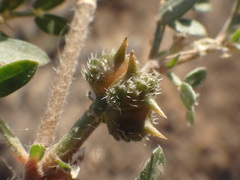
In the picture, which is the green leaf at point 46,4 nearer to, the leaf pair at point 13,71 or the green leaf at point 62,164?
the leaf pair at point 13,71

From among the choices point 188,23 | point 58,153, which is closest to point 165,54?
point 188,23

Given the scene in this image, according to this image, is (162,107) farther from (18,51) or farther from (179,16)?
(18,51)

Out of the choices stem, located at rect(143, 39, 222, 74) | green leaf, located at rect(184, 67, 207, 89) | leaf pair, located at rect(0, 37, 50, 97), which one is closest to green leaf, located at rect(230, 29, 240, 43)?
stem, located at rect(143, 39, 222, 74)

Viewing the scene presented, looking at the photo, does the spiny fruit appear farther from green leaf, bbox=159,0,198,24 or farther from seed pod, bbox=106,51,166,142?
green leaf, bbox=159,0,198,24

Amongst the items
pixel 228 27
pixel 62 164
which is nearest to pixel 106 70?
pixel 62 164

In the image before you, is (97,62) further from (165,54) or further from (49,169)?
(165,54)

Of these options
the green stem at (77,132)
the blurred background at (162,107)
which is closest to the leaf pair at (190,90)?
the green stem at (77,132)
